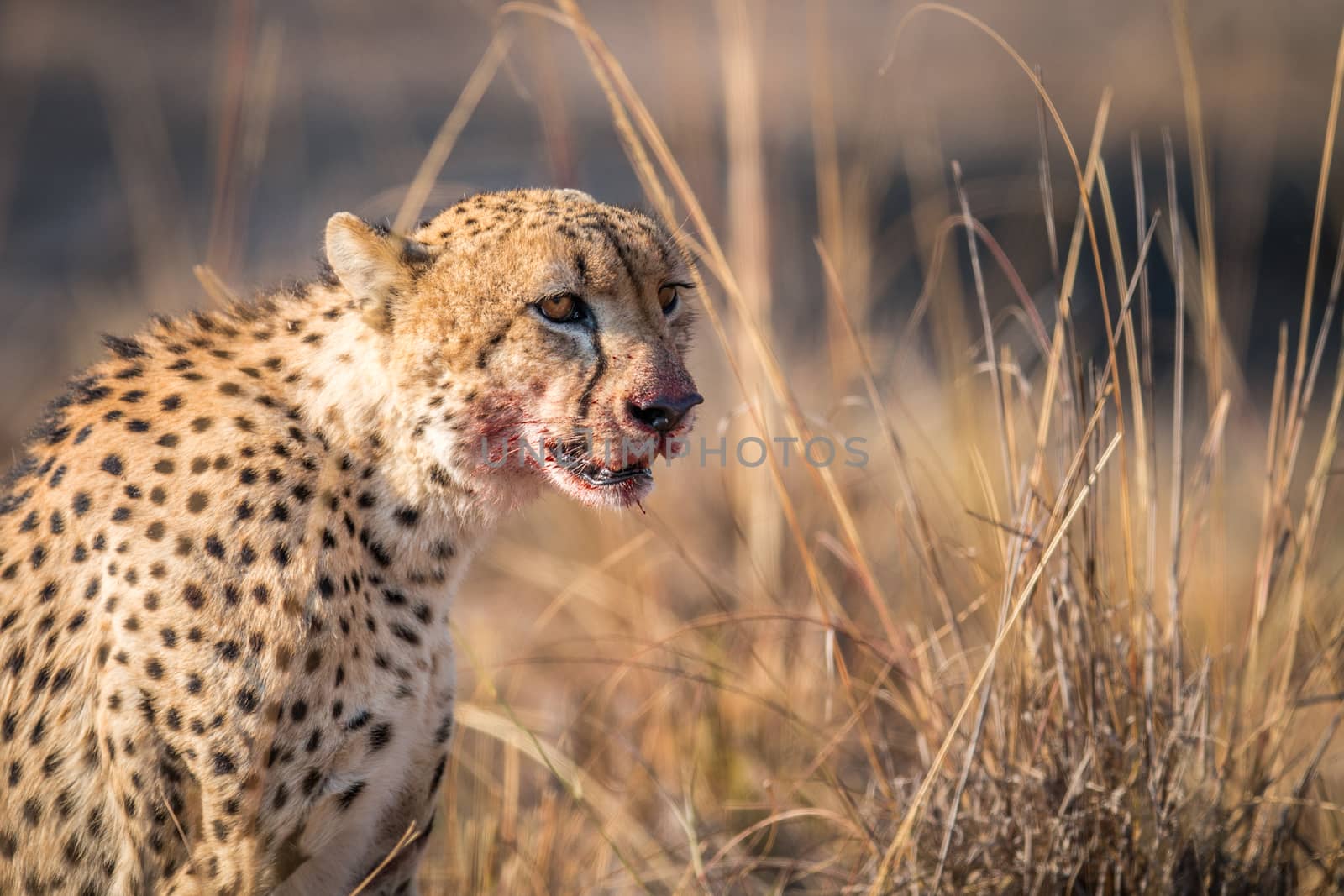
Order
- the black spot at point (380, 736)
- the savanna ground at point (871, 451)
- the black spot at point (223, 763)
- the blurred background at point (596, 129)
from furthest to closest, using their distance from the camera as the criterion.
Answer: the blurred background at point (596, 129)
the savanna ground at point (871, 451)
the black spot at point (380, 736)
the black spot at point (223, 763)

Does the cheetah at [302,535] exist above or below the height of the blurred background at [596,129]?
below

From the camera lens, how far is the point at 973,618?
10.3ft

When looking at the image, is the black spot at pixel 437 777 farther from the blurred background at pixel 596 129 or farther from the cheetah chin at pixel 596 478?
the blurred background at pixel 596 129

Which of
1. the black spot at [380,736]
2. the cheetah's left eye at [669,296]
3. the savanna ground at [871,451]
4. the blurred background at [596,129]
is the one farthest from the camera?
the blurred background at [596,129]

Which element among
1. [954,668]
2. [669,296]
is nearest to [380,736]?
[669,296]

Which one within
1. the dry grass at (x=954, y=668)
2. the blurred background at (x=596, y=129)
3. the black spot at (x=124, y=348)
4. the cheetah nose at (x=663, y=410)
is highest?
the blurred background at (x=596, y=129)

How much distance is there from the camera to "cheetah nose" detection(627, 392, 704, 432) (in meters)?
1.70

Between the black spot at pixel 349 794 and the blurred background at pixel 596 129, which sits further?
the blurred background at pixel 596 129

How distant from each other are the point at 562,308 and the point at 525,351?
0.28ft

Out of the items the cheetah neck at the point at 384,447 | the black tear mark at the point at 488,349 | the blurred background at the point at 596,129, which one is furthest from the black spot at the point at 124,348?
the blurred background at the point at 596,129

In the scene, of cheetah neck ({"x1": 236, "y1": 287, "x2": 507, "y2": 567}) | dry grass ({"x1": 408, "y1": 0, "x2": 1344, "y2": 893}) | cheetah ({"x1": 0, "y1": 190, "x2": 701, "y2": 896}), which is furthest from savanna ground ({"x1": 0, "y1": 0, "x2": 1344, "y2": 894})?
cheetah neck ({"x1": 236, "y1": 287, "x2": 507, "y2": 567})

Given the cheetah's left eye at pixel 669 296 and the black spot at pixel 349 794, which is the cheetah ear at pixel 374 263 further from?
the black spot at pixel 349 794

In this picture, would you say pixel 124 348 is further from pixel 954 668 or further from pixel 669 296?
pixel 954 668

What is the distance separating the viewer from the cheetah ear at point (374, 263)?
1.75 metres
